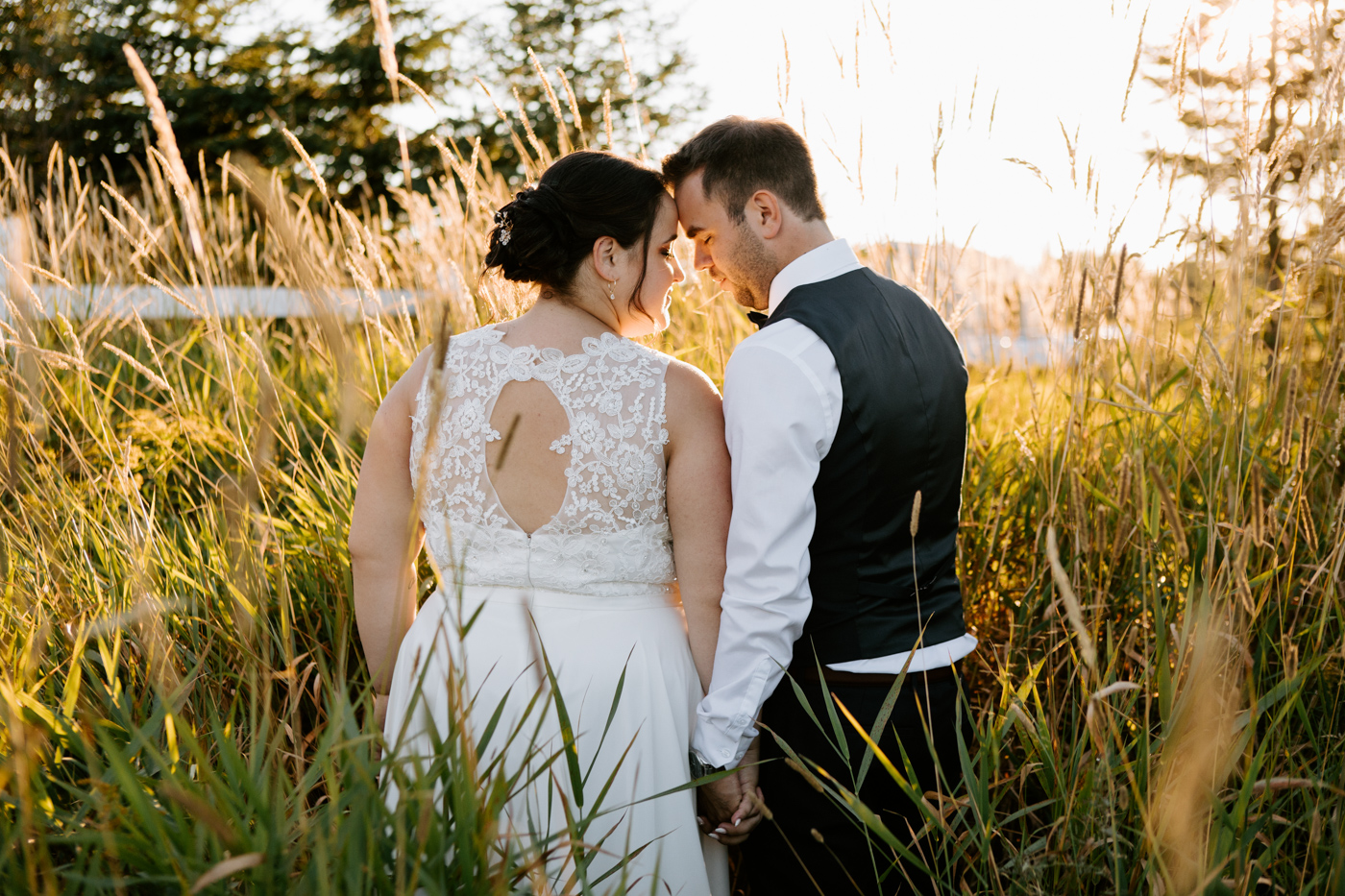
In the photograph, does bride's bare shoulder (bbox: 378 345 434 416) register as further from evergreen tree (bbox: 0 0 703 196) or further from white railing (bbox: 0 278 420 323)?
evergreen tree (bbox: 0 0 703 196)

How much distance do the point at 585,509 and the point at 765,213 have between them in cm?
69

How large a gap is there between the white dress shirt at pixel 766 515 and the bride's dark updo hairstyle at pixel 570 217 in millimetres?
365

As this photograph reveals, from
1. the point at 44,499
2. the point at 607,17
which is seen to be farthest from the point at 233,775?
the point at 607,17

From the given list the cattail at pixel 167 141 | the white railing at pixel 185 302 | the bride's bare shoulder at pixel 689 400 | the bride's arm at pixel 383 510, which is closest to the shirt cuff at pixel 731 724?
the bride's bare shoulder at pixel 689 400

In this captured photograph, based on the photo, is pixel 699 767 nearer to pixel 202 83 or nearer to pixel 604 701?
pixel 604 701

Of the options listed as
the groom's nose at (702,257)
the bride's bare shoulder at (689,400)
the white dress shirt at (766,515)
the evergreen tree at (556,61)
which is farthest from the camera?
the evergreen tree at (556,61)

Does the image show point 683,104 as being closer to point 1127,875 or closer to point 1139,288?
point 1139,288

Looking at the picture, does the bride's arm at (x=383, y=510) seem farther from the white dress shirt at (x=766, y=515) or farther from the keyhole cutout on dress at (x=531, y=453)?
the white dress shirt at (x=766, y=515)

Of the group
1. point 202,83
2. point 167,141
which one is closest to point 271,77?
point 202,83

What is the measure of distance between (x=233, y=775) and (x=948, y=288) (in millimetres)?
1981

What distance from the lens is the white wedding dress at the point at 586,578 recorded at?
4.89 feet

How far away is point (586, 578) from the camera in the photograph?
1.55 m

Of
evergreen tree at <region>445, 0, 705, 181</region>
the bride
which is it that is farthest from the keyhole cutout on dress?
evergreen tree at <region>445, 0, 705, 181</region>

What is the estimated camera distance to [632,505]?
1.54 meters
